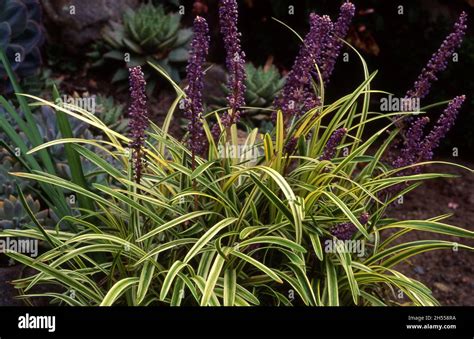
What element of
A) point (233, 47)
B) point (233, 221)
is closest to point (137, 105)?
point (233, 47)

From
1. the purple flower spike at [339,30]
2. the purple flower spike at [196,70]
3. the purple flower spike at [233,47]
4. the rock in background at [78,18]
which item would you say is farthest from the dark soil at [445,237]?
the rock in background at [78,18]

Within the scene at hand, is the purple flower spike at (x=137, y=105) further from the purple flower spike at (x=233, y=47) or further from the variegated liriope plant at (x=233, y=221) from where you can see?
the purple flower spike at (x=233, y=47)

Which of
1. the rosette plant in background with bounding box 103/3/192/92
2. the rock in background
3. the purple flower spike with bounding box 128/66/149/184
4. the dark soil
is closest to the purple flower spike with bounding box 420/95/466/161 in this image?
the dark soil

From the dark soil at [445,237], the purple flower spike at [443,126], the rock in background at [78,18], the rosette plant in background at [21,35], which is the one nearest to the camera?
the purple flower spike at [443,126]

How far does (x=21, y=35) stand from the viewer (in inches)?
228

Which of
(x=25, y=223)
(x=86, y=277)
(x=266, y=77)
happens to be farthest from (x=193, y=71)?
(x=266, y=77)

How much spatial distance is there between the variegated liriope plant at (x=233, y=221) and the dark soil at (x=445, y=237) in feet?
3.66

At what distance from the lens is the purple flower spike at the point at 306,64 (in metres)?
3.41

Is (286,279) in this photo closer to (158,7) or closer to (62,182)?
(62,182)

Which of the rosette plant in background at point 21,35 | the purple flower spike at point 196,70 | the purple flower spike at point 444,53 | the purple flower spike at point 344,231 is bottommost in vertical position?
the purple flower spike at point 344,231

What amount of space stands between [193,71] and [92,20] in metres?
3.39

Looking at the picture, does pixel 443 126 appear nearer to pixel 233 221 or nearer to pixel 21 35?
pixel 233 221

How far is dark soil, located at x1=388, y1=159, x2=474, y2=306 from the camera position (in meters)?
4.84

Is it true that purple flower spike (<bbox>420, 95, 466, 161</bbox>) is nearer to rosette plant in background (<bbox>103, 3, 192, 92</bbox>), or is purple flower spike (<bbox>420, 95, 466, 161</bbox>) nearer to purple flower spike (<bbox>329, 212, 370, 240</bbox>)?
purple flower spike (<bbox>329, 212, 370, 240</bbox>)
